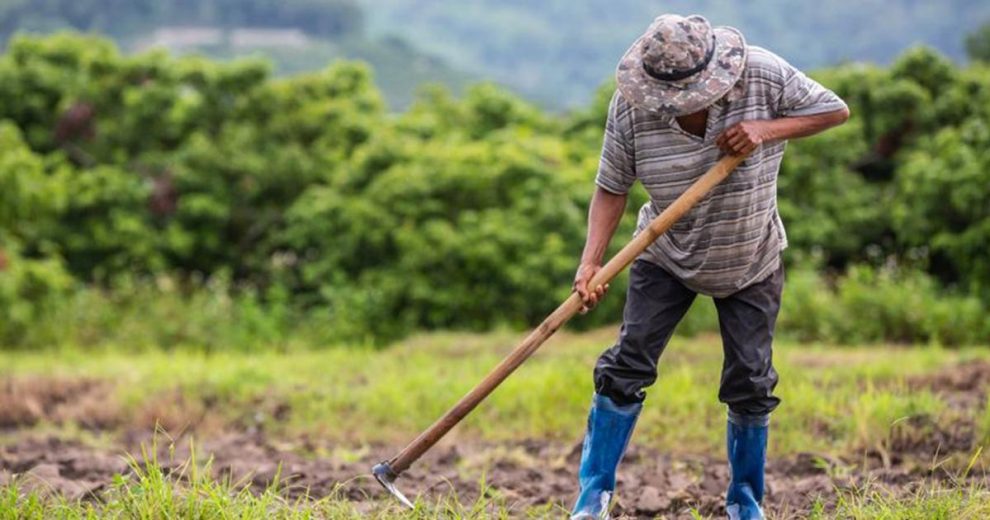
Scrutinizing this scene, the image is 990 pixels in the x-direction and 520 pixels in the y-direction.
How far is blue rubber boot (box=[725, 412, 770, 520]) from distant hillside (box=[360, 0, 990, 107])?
55.8 metres

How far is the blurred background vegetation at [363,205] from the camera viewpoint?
1205 centimetres

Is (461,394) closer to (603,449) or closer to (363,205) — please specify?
(603,449)

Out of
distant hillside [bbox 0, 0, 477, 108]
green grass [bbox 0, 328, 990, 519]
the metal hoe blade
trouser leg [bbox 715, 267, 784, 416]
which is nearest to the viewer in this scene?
green grass [bbox 0, 328, 990, 519]

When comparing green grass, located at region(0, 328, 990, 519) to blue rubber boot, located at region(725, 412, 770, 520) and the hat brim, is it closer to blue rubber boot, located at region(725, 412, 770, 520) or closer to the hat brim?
blue rubber boot, located at region(725, 412, 770, 520)

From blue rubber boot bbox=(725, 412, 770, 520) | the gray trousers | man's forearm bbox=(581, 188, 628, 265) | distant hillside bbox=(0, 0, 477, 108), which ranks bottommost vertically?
distant hillside bbox=(0, 0, 477, 108)

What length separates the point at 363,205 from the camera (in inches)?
512

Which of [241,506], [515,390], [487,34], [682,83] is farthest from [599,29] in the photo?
[241,506]

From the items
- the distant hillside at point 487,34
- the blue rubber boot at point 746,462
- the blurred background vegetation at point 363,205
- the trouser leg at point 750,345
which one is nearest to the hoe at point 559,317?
the trouser leg at point 750,345

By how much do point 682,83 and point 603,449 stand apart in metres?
1.30

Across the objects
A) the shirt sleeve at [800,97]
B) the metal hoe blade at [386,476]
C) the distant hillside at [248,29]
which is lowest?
the distant hillside at [248,29]

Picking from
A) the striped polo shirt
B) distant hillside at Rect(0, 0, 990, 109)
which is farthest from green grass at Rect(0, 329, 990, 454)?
distant hillside at Rect(0, 0, 990, 109)

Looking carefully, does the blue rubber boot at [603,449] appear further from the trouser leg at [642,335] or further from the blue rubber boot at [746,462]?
the blue rubber boot at [746,462]

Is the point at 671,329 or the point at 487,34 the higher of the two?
the point at 671,329

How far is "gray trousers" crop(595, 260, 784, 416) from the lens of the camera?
4.26 meters
